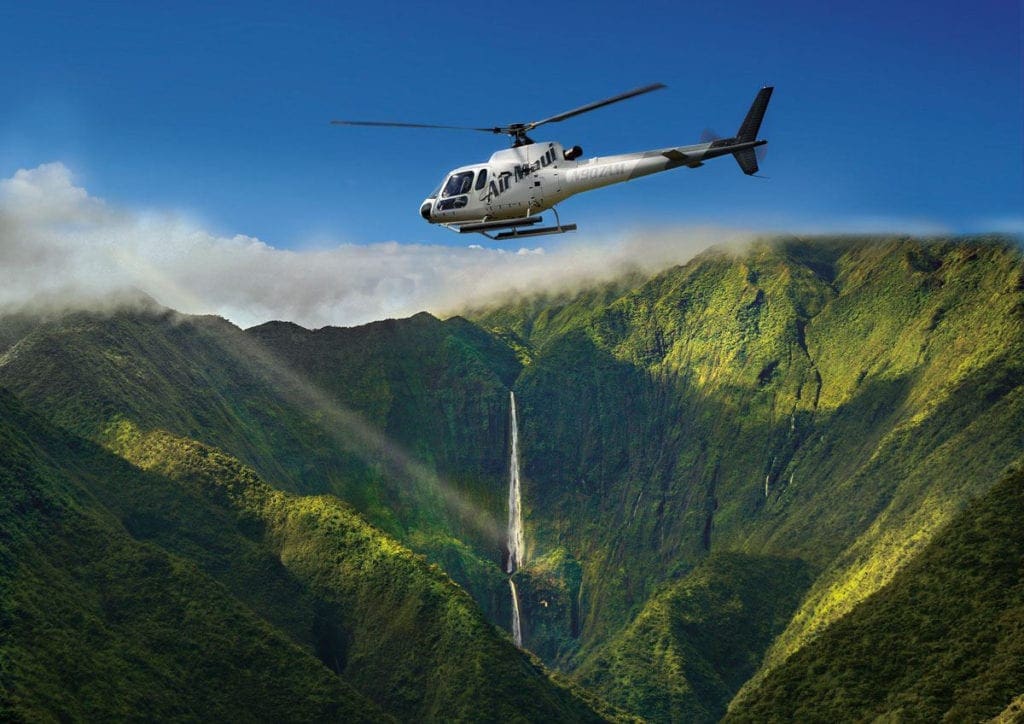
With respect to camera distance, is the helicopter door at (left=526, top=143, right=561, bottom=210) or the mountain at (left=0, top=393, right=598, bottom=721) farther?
the mountain at (left=0, top=393, right=598, bottom=721)

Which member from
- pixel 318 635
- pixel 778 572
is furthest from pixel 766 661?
pixel 318 635

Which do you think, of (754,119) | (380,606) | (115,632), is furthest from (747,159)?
(380,606)

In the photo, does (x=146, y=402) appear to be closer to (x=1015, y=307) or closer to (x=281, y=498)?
(x=281, y=498)

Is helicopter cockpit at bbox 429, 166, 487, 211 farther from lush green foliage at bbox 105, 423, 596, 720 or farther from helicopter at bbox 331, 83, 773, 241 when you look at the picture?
lush green foliage at bbox 105, 423, 596, 720

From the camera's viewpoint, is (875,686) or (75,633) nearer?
(875,686)

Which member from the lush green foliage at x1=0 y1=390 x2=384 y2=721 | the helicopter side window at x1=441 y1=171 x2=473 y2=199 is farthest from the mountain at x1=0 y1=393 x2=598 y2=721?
the helicopter side window at x1=441 y1=171 x2=473 y2=199

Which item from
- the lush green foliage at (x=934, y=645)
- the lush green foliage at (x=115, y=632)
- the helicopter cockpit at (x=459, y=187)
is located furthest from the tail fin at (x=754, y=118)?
the lush green foliage at (x=115, y=632)

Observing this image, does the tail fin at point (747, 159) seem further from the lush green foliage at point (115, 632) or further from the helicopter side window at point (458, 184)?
the lush green foliage at point (115, 632)
